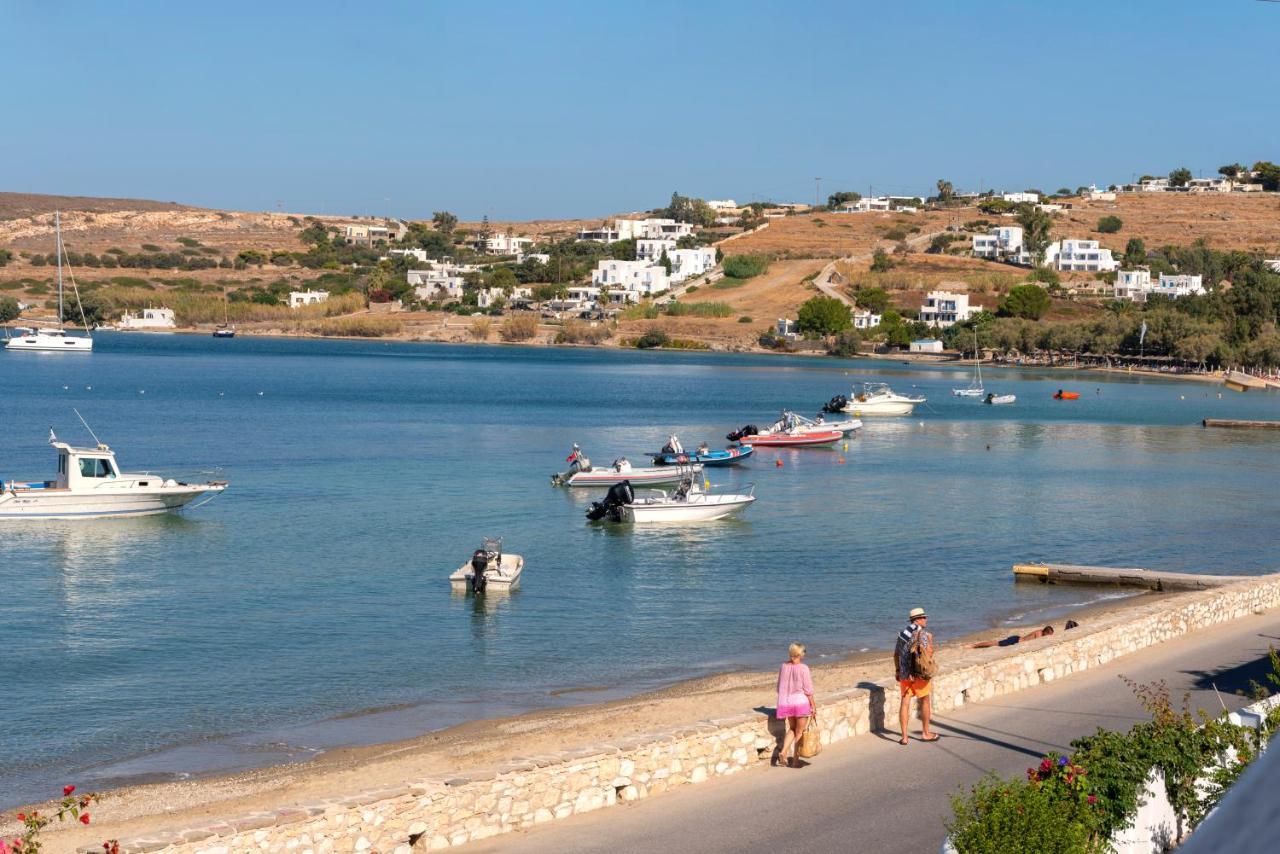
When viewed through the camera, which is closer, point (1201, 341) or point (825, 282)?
point (1201, 341)

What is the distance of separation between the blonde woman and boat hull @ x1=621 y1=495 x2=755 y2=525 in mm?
26755

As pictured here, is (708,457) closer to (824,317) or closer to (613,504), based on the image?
(613,504)

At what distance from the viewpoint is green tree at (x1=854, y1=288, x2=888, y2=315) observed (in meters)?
176

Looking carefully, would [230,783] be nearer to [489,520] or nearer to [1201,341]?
[489,520]

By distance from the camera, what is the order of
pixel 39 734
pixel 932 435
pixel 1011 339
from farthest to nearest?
pixel 1011 339, pixel 932 435, pixel 39 734

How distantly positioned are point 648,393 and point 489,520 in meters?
66.3

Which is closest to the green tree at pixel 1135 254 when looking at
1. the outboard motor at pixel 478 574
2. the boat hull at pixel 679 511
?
the boat hull at pixel 679 511

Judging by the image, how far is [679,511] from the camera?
40531mm

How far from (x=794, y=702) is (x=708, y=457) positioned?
4517cm

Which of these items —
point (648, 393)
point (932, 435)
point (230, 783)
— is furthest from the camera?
point (648, 393)

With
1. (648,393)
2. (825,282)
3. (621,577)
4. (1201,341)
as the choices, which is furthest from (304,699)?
(825,282)

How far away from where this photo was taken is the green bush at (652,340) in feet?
602

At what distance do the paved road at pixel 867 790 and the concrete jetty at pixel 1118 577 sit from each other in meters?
11.0

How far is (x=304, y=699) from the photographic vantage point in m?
20.9
